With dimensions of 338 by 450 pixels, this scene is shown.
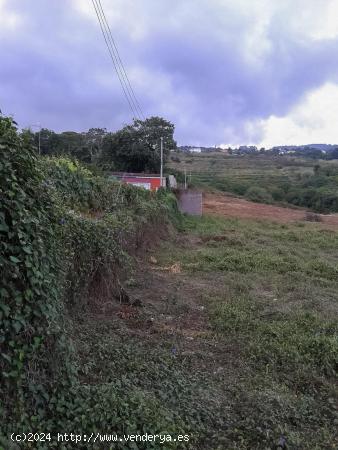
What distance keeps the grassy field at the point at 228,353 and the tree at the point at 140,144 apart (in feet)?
97.7

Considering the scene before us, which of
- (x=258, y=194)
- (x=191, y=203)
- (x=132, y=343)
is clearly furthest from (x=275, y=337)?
(x=258, y=194)

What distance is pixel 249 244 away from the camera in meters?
14.3

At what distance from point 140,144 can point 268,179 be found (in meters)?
36.0

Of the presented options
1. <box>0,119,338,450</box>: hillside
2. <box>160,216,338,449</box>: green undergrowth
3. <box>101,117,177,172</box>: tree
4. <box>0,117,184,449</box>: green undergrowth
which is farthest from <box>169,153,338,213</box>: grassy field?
<box>0,117,184,449</box>: green undergrowth

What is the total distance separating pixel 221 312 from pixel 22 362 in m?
4.22

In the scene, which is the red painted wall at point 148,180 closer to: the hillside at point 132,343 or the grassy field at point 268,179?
the grassy field at point 268,179

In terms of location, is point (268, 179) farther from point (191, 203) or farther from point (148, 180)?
point (191, 203)

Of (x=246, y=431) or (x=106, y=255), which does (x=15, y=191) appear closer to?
(x=246, y=431)

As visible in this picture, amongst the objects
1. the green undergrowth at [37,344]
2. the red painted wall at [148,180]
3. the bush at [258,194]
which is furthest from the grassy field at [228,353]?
the bush at [258,194]

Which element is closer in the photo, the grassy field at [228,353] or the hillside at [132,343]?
the hillside at [132,343]

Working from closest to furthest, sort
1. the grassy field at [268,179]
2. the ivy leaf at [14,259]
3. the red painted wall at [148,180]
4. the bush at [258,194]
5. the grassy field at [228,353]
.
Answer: the ivy leaf at [14,259] → the grassy field at [228,353] → the red painted wall at [148,180] → the grassy field at [268,179] → the bush at [258,194]

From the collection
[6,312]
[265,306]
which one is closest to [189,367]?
[6,312]

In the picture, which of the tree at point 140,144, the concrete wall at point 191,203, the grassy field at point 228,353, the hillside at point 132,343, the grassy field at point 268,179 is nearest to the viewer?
the hillside at point 132,343

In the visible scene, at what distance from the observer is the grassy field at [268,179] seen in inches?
1992
